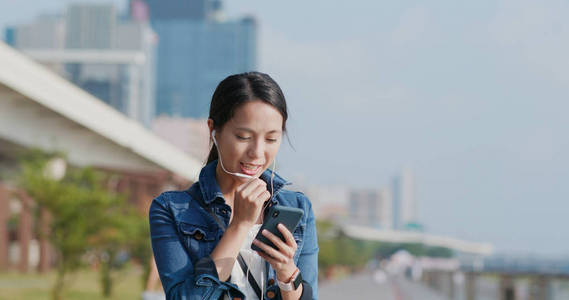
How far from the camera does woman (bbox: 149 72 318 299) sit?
2047mm

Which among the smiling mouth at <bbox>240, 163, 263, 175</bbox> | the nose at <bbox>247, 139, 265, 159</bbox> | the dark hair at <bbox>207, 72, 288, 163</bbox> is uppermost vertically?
the dark hair at <bbox>207, 72, 288, 163</bbox>

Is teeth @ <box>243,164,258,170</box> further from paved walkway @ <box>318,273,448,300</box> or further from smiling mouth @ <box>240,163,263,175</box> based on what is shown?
paved walkway @ <box>318,273,448,300</box>

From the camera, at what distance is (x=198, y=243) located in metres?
2.14

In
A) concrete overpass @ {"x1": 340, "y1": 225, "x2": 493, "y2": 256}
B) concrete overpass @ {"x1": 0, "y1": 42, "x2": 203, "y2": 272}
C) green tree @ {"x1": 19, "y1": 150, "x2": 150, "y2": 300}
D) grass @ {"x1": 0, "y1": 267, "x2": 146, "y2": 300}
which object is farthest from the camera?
concrete overpass @ {"x1": 340, "y1": 225, "x2": 493, "y2": 256}

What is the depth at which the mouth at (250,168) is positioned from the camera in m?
2.09

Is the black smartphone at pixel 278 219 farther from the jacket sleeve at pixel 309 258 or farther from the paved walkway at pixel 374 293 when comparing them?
the paved walkway at pixel 374 293

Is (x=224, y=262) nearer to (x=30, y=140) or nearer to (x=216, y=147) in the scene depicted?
(x=216, y=147)

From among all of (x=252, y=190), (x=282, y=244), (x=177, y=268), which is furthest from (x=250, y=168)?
(x=177, y=268)

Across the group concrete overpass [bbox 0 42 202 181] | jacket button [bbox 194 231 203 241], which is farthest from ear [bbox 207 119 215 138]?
concrete overpass [bbox 0 42 202 181]

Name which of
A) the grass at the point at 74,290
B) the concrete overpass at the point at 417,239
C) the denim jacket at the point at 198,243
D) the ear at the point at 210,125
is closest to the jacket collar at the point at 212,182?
the denim jacket at the point at 198,243

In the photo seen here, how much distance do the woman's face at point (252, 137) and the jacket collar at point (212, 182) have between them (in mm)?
116

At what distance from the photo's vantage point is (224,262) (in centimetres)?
207

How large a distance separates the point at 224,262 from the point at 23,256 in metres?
31.8

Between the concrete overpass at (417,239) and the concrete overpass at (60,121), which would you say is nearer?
the concrete overpass at (60,121)
